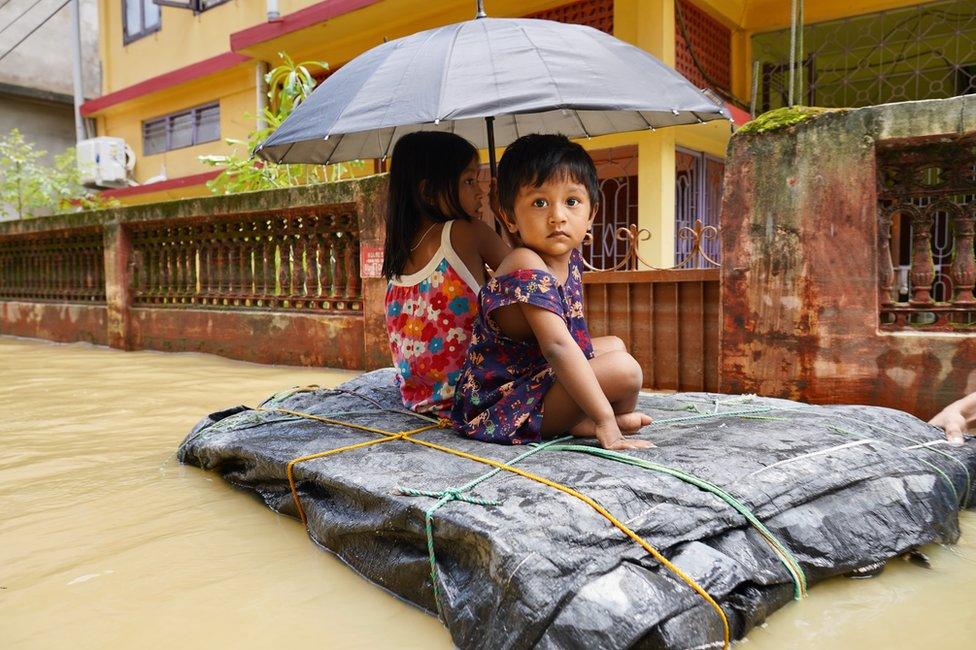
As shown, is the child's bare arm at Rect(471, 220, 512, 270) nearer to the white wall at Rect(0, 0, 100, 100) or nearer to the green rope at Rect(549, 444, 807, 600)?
the green rope at Rect(549, 444, 807, 600)

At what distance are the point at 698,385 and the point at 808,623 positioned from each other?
305cm

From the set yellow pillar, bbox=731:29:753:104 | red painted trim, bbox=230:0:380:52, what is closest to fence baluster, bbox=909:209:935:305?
yellow pillar, bbox=731:29:753:104

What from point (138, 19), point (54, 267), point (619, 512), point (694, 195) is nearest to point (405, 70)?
point (619, 512)

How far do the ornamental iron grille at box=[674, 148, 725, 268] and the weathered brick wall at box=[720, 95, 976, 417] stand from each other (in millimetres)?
4291

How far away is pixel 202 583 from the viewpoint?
6.98ft

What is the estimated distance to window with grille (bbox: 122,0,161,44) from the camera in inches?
580

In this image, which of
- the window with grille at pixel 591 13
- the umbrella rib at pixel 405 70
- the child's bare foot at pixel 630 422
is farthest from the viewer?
the window with grille at pixel 591 13

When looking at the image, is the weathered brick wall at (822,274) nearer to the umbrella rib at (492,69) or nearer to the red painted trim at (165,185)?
the umbrella rib at (492,69)

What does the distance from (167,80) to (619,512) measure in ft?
47.6

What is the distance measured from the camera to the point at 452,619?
5.90 ft

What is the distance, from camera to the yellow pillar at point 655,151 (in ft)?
26.3

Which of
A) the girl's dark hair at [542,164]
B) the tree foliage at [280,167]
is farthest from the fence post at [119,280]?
the girl's dark hair at [542,164]

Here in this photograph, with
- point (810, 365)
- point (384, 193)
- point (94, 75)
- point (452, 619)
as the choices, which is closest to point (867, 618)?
point (452, 619)

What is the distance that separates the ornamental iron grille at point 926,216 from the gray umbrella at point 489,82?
5.00 feet
